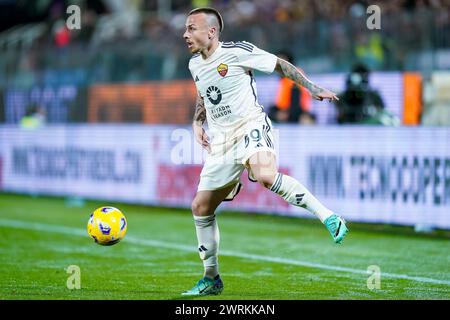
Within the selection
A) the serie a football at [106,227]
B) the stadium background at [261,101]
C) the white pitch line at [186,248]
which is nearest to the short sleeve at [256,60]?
the serie a football at [106,227]

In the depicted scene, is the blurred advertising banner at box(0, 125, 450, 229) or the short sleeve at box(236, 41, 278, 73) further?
the blurred advertising banner at box(0, 125, 450, 229)

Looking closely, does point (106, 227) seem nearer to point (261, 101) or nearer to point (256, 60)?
point (256, 60)

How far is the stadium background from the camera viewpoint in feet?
43.1

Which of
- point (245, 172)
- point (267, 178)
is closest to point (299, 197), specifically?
point (267, 178)

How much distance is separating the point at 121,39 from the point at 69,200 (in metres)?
4.22

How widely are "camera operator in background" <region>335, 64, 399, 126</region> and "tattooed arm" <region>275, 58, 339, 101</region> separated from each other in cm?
721

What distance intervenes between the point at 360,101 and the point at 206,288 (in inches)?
318

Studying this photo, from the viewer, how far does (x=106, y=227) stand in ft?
29.8

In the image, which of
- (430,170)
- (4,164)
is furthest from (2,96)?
(430,170)

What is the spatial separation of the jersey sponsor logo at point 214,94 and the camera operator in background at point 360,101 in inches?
290

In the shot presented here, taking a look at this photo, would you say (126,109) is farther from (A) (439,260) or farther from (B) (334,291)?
(B) (334,291)

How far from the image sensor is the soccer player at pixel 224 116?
8125mm

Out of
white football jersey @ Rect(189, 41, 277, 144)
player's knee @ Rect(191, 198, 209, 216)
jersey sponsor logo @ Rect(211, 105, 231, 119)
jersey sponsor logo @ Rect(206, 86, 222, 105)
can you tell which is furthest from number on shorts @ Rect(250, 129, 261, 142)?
player's knee @ Rect(191, 198, 209, 216)

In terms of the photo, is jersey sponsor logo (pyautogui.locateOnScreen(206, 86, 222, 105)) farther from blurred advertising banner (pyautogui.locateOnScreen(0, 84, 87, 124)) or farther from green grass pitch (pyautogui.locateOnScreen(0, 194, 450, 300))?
blurred advertising banner (pyautogui.locateOnScreen(0, 84, 87, 124))
